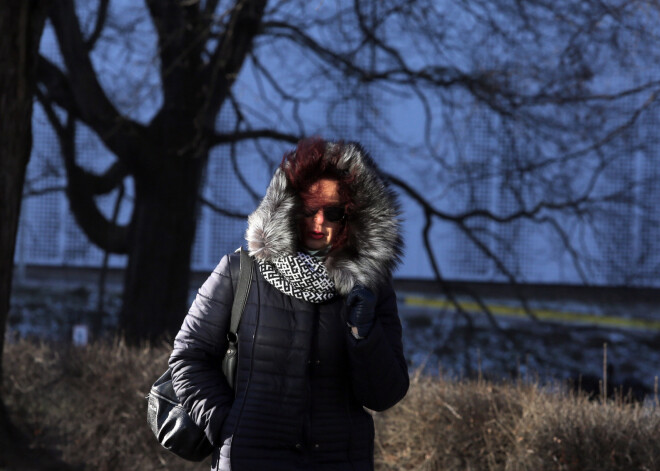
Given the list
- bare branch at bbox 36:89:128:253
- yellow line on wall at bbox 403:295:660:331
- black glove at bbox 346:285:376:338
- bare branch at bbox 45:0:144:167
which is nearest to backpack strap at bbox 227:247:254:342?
black glove at bbox 346:285:376:338

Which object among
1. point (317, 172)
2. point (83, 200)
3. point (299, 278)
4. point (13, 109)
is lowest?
point (299, 278)

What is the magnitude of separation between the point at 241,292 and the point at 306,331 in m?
0.22

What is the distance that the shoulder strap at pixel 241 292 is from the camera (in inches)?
99.1

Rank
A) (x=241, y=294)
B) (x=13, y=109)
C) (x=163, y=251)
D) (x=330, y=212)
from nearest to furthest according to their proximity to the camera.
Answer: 1. (x=241, y=294)
2. (x=330, y=212)
3. (x=13, y=109)
4. (x=163, y=251)

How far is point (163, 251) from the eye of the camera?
9.14m

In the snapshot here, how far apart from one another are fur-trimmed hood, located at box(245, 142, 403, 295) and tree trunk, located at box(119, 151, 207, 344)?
660 centimetres

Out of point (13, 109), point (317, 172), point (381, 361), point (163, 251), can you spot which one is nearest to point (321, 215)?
point (317, 172)

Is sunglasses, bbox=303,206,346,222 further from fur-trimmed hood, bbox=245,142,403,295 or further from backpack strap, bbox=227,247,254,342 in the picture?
backpack strap, bbox=227,247,254,342

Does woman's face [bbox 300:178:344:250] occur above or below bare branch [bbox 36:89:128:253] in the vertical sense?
below

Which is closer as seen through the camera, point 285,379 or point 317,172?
point 285,379

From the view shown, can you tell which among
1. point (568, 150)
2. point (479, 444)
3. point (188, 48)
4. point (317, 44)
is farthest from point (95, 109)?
point (479, 444)

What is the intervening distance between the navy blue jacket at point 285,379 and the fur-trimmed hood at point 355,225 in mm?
107

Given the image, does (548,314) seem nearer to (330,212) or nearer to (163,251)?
(163,251)

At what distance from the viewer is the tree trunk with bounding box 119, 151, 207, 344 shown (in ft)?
29.9
